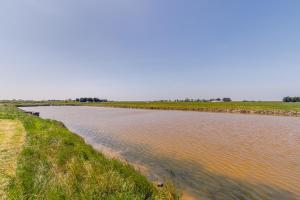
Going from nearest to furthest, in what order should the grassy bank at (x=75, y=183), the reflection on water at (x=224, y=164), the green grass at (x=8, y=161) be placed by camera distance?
the grassy bank at (x=75, y=183) < the green grass at (x=8, y=161) < the reflection on water at (x=224, y=164)

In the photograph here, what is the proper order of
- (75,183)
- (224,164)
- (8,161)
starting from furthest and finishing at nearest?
(224,164) → (8,161) → (75,183)

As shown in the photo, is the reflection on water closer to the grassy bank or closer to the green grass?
the grassy bank

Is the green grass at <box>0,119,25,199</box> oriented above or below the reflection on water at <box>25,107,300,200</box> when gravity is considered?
above

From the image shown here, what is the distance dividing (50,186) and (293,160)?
11127 mm

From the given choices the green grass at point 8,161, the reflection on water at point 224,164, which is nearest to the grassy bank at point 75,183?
the green grass at point 8,161

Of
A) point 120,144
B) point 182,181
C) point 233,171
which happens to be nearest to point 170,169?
point 182,181

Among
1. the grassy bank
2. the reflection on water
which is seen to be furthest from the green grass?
the reflection on water

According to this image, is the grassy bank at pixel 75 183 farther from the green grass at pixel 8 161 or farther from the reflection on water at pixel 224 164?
the reflection on water at pixel 224 164

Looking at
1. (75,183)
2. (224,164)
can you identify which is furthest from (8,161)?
(224,164)

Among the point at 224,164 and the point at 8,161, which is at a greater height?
the point at 8,161

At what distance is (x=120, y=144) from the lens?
550 inches

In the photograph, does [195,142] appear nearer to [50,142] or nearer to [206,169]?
[206,169]

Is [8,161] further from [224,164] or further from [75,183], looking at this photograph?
[224,164]

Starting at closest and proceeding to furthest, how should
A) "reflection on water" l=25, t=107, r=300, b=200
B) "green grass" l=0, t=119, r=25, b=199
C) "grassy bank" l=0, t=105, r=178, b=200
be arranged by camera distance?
"grassy bank" l=0, t=105, r=178, b=200
"green grass" l=0, t=119, r=25, b=199
"reflection on water" l=25, t=107, r=300, b=200
